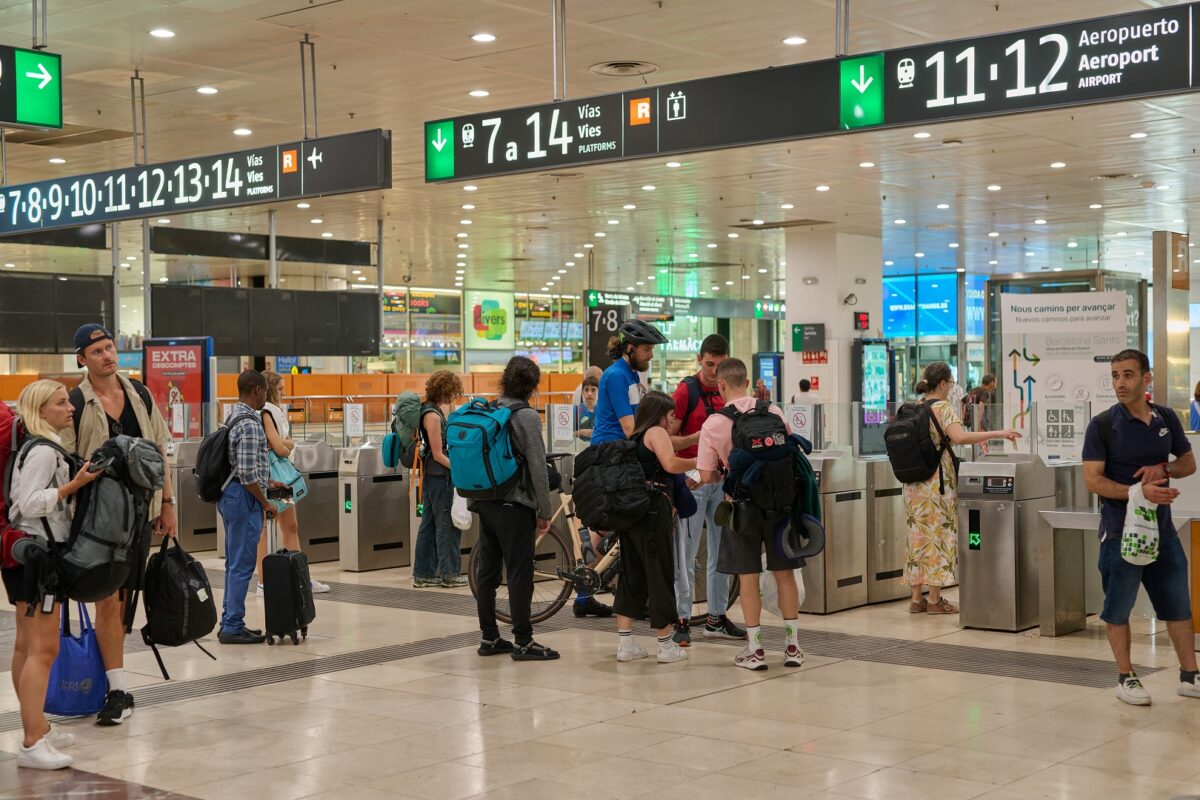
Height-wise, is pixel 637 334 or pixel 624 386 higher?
pixel 637 334

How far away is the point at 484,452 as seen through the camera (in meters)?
6.95

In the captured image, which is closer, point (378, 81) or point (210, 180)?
point (210, 180)

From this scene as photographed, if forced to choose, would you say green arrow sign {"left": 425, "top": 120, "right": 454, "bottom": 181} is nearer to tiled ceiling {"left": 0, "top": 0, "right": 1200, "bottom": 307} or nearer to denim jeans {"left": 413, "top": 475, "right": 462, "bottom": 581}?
tiled ceiling {"left": 0, "top": 0, "right": 1200, "bottom": 307}

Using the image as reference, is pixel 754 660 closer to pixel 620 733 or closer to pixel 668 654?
pixel 668 654

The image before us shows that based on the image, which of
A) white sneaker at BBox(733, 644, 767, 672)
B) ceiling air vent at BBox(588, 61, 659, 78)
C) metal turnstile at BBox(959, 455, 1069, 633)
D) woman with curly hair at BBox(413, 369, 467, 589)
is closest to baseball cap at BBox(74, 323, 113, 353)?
white sneaker at BBox(733, 644, 767, 672)

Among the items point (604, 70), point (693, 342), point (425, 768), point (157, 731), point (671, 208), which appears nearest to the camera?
Answer: point (425, 768)

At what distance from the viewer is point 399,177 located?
17.3 metres

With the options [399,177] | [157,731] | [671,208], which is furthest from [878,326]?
[157,731]

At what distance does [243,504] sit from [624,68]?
17.6 ft

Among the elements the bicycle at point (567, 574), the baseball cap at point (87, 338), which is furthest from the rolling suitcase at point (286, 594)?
the baseball cap at point (87, 338)

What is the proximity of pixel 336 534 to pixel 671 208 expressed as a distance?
10.5 m

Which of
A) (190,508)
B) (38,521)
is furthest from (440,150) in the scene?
(190,508)

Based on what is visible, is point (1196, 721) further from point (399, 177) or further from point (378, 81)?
→ point (399, 177)

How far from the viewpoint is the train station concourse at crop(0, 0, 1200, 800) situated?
5.23m
